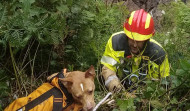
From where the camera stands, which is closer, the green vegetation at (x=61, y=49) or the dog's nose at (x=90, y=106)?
the green vegetation at (x=61, y=49)

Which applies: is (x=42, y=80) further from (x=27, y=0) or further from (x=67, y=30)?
(x=27, y=0)

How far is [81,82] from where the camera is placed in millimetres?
3174

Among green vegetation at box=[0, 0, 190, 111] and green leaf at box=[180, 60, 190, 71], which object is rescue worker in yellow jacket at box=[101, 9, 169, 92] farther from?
green leaf at box=[180, 60, 190, 71]

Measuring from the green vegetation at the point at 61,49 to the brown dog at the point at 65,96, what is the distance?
0.69 ft

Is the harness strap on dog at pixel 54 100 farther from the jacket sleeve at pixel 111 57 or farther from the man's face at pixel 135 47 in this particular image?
the man's face at pixel 135 47

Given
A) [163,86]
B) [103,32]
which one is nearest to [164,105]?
[163,86]

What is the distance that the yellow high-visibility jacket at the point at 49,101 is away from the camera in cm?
321

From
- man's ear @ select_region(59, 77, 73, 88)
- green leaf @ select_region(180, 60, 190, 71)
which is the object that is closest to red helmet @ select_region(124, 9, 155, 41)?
man's ear @ select_region(59, 77, 73, 88)

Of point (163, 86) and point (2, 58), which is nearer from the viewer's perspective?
point (163, 86)

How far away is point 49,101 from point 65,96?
0.68 ft

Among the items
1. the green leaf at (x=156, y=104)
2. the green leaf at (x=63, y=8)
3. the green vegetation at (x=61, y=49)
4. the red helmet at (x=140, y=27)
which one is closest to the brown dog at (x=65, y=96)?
the green vegetation at (x=61, y=49)

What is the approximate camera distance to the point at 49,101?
323cm

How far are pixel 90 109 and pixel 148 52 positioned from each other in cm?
172

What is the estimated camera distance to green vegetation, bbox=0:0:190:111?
239cm
